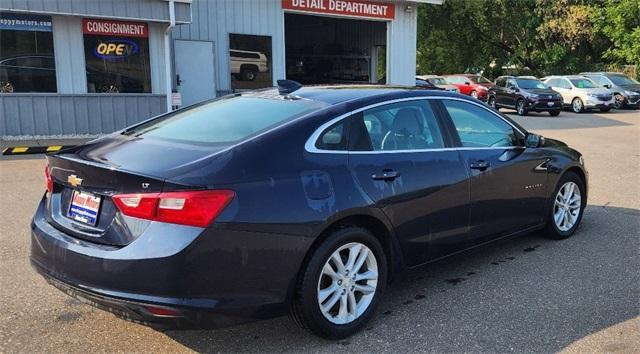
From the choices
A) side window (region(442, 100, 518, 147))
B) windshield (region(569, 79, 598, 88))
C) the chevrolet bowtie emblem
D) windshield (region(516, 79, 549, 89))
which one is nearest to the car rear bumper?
the chevrolet bowtie emblem

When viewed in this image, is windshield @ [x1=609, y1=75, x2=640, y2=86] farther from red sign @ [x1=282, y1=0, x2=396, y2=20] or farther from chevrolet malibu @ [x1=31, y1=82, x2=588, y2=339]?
chevrolet malibu @ [x1=31, y1=82, x2=588, y2=339]

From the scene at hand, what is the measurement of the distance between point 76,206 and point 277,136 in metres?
1.22

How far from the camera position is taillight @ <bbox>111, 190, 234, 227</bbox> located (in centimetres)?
289

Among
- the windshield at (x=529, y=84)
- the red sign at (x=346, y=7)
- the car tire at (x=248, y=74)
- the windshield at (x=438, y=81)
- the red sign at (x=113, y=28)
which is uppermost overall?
the red sign at (x=346, y=7)

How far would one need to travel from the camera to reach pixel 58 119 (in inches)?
491

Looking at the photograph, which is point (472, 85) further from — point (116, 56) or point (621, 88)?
point (116, 56)

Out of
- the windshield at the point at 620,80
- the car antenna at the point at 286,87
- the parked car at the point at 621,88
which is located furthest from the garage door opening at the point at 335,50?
the car antenna at the point at 286,87

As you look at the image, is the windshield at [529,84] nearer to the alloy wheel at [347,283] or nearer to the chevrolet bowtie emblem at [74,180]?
the alloy wheel at [347,283]

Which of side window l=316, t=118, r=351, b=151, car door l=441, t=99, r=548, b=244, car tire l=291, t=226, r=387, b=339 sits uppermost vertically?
side window l=316, t=118, r=351, b=151

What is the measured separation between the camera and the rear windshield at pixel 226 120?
353cm

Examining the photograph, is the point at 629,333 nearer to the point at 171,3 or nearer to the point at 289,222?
the point at 289,222

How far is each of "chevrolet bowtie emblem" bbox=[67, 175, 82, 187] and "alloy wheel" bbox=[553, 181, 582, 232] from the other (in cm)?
423

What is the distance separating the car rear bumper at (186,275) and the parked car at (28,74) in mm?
10312

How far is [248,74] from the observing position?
15391mm
